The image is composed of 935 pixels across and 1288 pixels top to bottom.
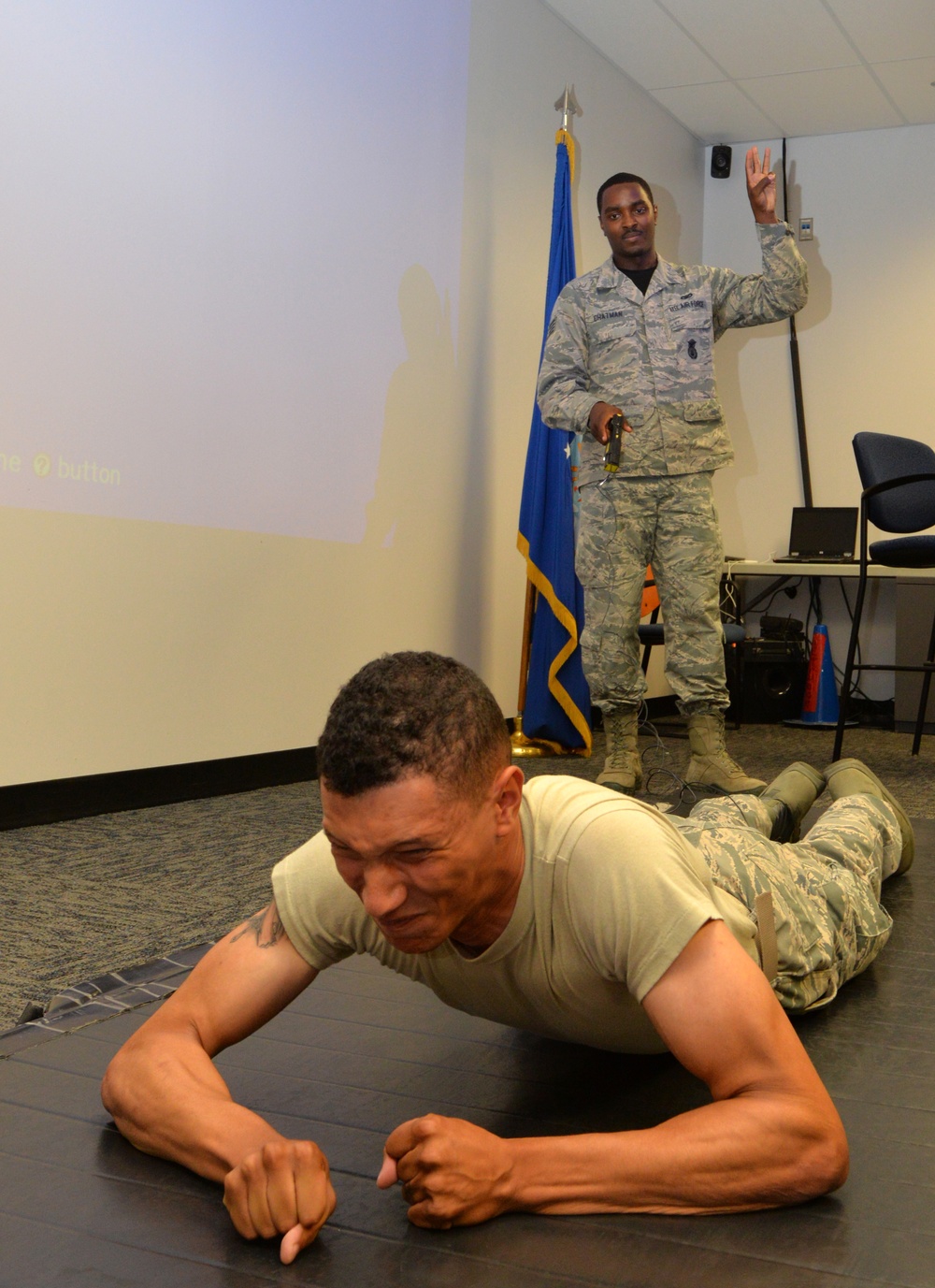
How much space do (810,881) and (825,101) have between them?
193 inches

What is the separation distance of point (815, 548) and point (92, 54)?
4.00 m

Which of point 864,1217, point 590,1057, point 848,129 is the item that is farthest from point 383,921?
point 848,129

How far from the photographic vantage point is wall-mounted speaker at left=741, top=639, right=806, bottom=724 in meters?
5.64

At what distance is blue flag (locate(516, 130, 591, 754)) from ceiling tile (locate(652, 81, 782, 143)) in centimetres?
158

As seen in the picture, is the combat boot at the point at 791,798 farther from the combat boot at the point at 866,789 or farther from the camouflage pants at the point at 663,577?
the camouflage pants at the point at 663,577

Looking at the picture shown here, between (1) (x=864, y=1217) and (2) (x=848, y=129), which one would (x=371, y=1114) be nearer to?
(1) (x=864, y=1217)

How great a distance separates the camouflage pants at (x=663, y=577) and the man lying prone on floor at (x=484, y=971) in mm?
2149

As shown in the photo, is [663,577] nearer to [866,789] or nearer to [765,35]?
[866,789]

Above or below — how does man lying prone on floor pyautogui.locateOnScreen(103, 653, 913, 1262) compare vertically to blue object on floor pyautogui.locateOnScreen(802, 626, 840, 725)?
above

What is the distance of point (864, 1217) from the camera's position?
1.00 meters

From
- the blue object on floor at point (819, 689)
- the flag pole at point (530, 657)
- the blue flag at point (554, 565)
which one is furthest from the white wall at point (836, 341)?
the blue flag at point (554, 565)

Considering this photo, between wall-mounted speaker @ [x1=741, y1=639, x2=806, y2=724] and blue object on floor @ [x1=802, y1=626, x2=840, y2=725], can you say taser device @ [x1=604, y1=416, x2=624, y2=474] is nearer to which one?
wall-mounted speaker @ [x1=741, y1=639, x2=806, y2=724]

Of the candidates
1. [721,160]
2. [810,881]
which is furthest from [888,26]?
[810,881]

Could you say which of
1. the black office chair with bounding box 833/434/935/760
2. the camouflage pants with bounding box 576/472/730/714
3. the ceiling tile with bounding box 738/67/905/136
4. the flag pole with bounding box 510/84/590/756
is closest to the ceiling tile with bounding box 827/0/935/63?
the ceiling tile with bounding box 738/67/905/136
